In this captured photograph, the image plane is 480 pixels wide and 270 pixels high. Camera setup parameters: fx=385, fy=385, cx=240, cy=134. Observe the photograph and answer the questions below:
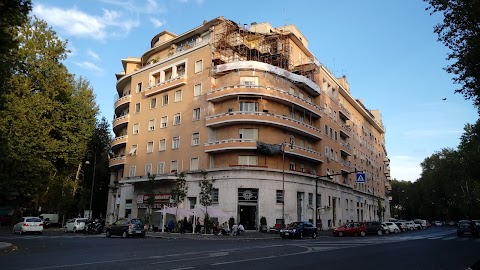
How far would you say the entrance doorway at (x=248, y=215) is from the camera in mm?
40094

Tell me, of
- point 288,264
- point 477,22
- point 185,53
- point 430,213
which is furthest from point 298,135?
point 430,213

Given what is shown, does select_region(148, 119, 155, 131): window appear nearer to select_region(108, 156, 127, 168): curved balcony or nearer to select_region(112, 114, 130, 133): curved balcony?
select_region(112, 114, 130, 133): curved balcony

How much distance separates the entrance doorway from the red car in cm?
835

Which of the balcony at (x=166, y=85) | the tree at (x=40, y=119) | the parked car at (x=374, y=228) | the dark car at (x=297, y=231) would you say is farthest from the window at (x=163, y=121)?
the parked car at (x=374, y=228)

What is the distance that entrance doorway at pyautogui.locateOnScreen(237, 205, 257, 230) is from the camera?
1578 inches

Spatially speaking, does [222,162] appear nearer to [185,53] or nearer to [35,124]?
[185,53]

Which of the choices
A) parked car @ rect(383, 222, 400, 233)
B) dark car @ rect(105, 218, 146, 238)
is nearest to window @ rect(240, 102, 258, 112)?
dark car @ rect(105, 218, 146, 238)

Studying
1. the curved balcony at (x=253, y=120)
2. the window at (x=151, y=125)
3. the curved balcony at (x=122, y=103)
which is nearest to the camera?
the curved balcony at (x=253, y=120)

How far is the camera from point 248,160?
4084cm

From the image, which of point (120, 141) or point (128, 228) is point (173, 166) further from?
point (128, 228)

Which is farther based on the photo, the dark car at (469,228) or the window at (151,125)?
the window at (151,125)


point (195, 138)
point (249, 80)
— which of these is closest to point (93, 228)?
point (195, 138)

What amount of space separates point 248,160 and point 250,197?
390 cm

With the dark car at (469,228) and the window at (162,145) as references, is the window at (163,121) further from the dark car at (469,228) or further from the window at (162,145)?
the dark car at (469,228)
